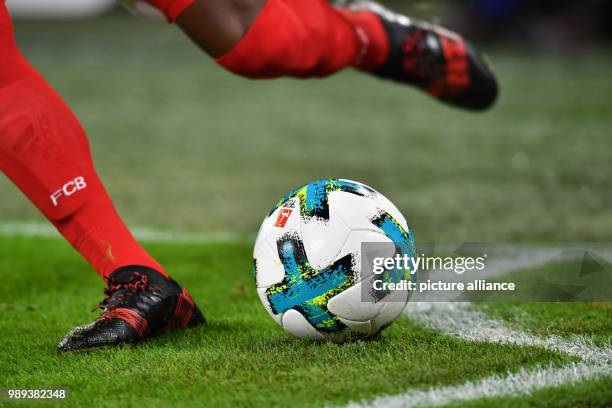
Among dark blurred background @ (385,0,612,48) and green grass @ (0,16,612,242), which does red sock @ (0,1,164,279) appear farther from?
dark blurred background @ (385,0,612,48)

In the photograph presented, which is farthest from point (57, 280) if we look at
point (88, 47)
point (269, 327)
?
point (88, 47)

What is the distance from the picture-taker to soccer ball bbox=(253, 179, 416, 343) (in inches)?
90.0

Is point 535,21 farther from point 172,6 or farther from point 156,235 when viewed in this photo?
point 172,6

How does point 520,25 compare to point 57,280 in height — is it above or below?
below

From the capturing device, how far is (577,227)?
4.09m

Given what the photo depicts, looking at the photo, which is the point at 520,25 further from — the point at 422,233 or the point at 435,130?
the point at 422,233

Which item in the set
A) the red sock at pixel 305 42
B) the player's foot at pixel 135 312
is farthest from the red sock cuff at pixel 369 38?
the player's foot at pixel 135 312

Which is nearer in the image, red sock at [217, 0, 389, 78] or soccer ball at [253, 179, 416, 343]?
soccer ball at [253, 179, 416, 343]

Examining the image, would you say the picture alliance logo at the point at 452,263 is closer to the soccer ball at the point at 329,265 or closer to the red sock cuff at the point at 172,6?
the soccer ball at the point at 329,265

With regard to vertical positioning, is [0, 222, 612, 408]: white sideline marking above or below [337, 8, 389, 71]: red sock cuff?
below

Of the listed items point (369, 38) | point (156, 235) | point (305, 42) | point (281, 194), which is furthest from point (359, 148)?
point (305, 42)

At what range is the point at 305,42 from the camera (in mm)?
3033

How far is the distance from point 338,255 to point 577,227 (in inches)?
82.5

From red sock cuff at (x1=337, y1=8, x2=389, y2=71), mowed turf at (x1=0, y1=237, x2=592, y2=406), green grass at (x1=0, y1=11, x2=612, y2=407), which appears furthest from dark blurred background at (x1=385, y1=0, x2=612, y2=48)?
mowed turf at (x1=0, y1=237, x2=592, y2=406)
